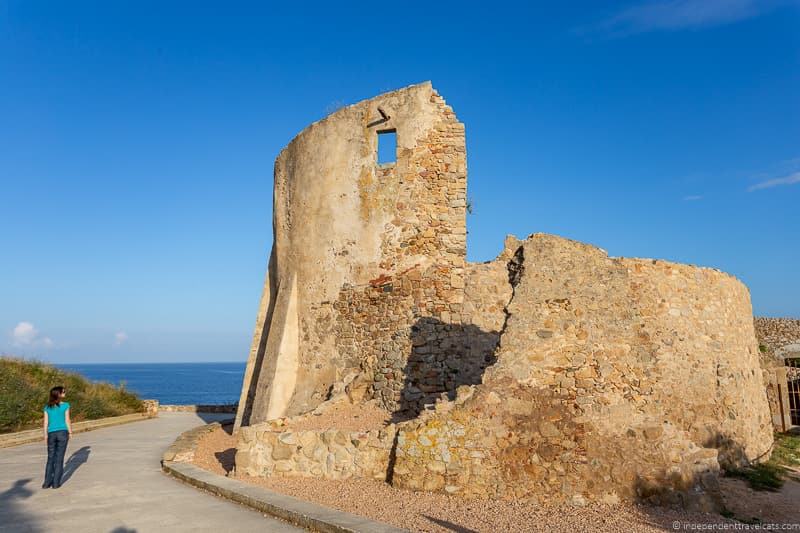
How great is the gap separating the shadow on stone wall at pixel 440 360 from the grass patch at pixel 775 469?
4456 mm

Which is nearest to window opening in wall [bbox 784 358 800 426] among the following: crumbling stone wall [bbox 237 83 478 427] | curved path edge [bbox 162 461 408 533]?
crumbling stone wall [bbox 237 83 478 427]

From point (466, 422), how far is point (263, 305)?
399 inches

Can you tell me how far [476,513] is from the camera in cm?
643

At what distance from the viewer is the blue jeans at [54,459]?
8305 mm

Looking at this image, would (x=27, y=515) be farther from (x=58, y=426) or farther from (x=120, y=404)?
(x=120, y=404)

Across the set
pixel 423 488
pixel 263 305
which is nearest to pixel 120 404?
pixel 263 305

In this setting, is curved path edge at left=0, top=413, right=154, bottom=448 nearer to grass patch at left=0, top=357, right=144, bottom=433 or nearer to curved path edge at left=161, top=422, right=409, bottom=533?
grass patch at left=0, top=357, right=144, bottom=433

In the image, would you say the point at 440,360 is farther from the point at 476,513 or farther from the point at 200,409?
the point at 200,409

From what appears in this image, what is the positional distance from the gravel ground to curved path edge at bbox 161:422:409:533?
39 centimetres

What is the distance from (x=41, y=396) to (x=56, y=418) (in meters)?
9.32

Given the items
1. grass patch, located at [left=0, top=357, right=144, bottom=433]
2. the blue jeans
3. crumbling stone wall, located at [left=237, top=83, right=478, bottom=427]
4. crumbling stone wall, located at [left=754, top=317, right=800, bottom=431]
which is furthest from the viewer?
crumbling stone wall, located at [left=754, top=317, right=800, bottom=431]

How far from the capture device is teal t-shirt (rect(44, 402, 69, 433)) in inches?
331

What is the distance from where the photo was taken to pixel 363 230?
12.4m

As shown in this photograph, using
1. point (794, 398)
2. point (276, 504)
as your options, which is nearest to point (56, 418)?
point (276, 504)
